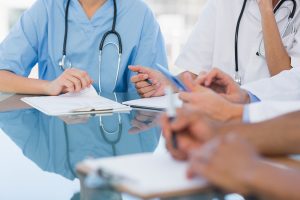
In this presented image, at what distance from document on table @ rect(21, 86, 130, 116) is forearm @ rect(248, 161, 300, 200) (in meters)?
0.71

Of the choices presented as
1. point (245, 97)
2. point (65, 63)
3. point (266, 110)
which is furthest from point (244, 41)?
point (266, 110)

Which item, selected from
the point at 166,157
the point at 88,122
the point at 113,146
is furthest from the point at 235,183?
the point at 88,122

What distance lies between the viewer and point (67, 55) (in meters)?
1.58

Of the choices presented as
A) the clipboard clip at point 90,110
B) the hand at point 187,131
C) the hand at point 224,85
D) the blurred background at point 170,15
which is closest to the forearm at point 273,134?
the hand at point 187,131

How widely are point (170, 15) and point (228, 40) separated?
132 inches

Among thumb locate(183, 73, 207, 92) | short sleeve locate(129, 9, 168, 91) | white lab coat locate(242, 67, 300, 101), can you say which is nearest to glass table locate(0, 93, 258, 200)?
thumb locate(183, 73, 207, 92)

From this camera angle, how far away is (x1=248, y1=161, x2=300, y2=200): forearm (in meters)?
0.48

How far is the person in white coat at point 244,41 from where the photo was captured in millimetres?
1487

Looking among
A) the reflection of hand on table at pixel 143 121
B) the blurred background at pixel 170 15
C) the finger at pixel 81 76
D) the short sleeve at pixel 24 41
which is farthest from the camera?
the blurred background at pixel 170 15

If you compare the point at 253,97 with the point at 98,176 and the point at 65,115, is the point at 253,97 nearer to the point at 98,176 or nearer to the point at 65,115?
the point at 65,115

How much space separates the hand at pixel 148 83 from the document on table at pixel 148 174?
768mm

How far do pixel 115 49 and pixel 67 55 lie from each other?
15cm

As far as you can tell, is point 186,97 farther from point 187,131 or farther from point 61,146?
point 187,131

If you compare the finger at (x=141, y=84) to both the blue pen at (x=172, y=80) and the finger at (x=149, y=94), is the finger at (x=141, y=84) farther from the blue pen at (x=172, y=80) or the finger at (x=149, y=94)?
the blue pen at (x=172, y=80)
